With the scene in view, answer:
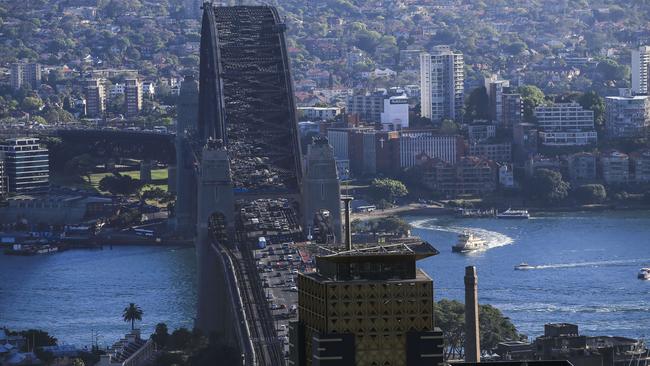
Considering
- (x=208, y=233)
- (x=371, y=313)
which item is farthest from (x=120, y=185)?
(x=371, y=313)

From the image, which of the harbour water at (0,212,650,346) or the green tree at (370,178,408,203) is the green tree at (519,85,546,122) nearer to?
the green tree at (370,178,408,203)

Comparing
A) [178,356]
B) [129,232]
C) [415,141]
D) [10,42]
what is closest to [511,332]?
[178,356]

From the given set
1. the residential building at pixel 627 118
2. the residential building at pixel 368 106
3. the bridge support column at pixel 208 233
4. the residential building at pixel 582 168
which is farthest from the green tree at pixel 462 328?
the residential building at pixel 368 106

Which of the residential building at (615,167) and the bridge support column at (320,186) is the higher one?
the bridge support column at (320,186)

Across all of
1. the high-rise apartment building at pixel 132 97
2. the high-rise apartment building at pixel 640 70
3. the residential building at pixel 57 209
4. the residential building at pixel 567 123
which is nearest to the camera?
the residential building at pixel 57 209

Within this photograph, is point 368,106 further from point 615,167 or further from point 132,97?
point 615,167

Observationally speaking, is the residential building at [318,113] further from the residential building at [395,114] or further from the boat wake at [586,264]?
the boat wake at [586,264]

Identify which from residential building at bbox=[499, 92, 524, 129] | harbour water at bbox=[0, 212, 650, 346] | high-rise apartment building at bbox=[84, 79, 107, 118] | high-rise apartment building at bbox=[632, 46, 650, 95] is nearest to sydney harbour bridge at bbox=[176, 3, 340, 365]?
harbour water at bbox=[0, 212, 650, 346]
